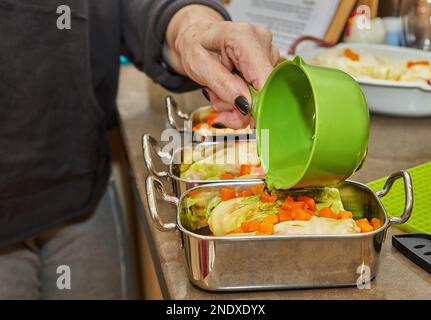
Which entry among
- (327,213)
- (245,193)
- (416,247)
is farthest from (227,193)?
(416,247)

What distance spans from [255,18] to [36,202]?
828 mm

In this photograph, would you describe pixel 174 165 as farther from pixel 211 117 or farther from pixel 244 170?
pixel 211 117

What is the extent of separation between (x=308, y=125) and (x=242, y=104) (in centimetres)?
9

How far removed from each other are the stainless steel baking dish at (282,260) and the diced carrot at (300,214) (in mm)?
64

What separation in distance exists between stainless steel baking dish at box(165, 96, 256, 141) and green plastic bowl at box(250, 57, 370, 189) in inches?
5.7

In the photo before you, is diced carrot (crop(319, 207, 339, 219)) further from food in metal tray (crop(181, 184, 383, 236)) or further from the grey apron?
the grey apron

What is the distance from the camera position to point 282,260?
556 mm

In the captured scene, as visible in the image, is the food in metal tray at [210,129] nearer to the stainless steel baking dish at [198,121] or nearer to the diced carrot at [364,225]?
the stainless steel baking dish at [198,121]

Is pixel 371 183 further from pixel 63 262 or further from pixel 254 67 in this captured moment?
pixel 63 262

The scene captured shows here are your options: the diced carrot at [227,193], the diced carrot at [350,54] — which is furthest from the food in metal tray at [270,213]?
the diced carrot at [350,54]

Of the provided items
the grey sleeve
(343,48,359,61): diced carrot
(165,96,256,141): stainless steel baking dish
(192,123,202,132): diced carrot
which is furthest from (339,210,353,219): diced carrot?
(343,48,359,61): diced carrot

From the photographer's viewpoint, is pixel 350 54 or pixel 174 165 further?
pixel 350 54

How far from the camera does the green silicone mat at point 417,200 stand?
A: 2.29 feet

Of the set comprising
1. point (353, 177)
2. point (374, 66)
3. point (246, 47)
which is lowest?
point (353, 177)
